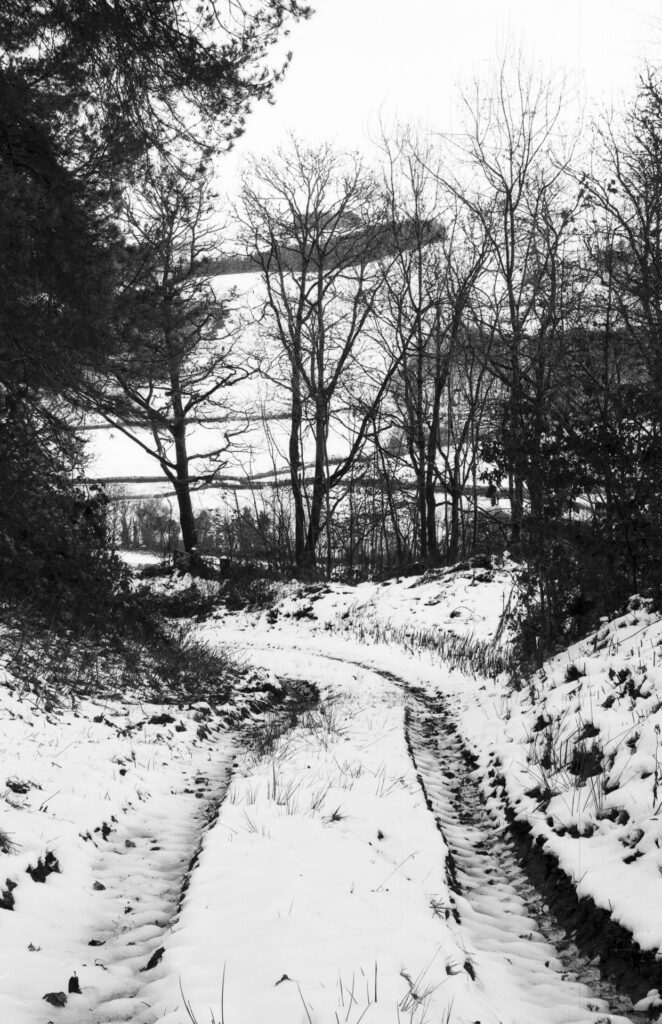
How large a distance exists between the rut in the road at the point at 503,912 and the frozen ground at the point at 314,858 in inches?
0.7

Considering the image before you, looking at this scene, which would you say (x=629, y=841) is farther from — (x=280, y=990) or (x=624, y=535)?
(x=624, y=535)

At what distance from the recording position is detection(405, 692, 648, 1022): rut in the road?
3371 mm

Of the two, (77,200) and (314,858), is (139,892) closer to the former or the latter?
(314,858)

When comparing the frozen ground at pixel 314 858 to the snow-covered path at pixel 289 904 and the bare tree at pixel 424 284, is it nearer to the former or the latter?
the snow-covered path at pixel 289 904

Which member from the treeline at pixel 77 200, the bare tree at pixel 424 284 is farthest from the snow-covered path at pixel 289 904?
the bare tree at pixel 424 284

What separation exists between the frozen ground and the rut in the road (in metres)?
0.02

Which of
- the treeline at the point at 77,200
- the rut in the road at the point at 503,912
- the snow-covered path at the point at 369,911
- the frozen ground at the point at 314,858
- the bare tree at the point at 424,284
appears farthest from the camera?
the bare tree at the point at 424,284

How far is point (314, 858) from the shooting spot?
4402mm

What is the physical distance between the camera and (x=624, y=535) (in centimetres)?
823

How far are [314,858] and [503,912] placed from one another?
1168 mm

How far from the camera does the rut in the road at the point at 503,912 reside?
3371mm

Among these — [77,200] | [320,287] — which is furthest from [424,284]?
[77,200]

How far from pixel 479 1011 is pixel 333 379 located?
23496mm

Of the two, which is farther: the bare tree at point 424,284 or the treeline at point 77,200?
the bare tree at point 424,284
